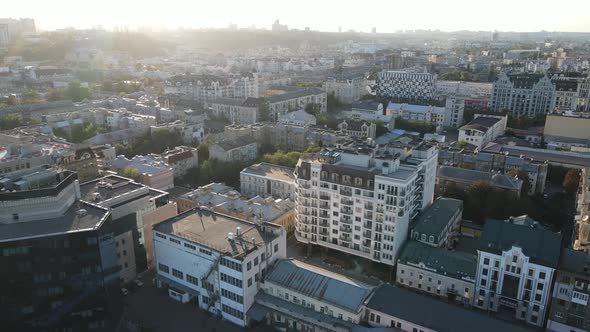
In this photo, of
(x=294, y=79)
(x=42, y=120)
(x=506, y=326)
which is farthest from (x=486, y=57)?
(x=506, y=326)

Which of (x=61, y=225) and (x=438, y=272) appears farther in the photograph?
(x=438, y=272)

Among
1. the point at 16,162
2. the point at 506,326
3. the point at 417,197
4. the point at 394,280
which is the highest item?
the point at 16,162

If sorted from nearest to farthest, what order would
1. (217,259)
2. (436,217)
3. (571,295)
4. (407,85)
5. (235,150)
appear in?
(571,295) → (217,259) → (436,217) → (235,150) → (407,85)

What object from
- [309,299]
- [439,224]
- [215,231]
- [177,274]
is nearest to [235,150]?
[215,231]

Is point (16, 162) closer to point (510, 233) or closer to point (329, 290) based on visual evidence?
point (329, 290)

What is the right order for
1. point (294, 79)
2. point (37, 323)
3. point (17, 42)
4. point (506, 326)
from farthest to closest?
point (17, 42)
point (294, 79)
point (506, 326)
point (37, 323)

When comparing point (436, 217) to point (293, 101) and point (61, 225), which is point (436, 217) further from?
point (293, 101)
